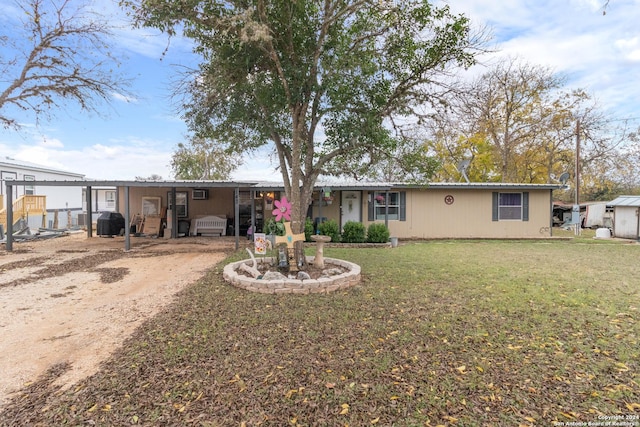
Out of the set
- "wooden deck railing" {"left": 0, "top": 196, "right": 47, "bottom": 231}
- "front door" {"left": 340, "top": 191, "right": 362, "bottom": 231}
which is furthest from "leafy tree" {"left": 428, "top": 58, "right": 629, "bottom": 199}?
"wooden deck railing" {"left": 0, "top": 196, "right": 47, "bottom": 231}

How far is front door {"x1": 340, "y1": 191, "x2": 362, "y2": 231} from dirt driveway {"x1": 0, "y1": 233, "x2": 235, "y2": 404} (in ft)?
16.4

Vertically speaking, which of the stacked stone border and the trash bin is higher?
the trash bin

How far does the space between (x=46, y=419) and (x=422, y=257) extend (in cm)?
771

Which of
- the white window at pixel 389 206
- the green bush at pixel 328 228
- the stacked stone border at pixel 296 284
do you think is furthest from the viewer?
the white window at pixel 389 206

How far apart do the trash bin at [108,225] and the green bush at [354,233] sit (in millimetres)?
9293

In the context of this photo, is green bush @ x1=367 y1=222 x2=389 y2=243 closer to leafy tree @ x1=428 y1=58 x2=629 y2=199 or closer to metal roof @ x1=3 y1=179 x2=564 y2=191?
metal roof @ x1=3 y1=179 x2=564 y2=191

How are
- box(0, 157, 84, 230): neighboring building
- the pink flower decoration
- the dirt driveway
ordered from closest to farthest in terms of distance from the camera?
the dirt driveway < the pink flower decoration < box(0, 157, 84, 230): neighboring building

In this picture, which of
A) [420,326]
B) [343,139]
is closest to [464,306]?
[420,326]

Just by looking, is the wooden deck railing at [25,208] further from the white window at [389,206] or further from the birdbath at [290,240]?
the white window at [389,206]

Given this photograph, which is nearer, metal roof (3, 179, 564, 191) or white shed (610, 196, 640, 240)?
metal roof (3, 179, 564, 191)

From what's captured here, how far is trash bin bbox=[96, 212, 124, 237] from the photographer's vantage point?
1254 cm

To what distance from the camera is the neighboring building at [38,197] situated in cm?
1316

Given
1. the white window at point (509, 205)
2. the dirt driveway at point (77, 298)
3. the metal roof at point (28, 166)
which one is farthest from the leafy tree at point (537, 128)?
the metal roof at point (28, 166)

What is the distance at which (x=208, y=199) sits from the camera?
14.0 metres
